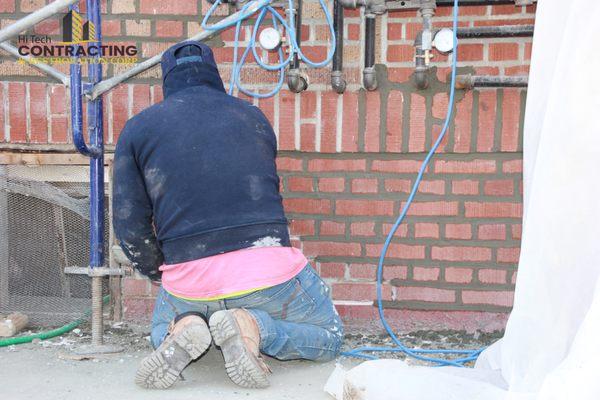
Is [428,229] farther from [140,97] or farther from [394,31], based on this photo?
[140,97]

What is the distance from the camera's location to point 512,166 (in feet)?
9.76

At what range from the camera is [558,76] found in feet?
6.59

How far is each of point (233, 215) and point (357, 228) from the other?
2.46 ft

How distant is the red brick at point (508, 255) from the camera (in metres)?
3.00

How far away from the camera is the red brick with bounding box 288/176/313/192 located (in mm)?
3084

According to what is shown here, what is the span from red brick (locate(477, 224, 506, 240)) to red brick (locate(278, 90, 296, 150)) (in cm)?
90

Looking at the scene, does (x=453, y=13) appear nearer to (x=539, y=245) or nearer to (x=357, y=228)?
(x=357, y=228)

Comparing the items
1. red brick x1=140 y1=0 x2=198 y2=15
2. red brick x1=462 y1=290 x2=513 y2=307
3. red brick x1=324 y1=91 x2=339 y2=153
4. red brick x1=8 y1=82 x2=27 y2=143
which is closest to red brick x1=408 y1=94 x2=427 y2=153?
red brick x1=324 y1=91 x2=339 y2=153

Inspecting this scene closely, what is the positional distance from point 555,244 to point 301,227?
1.32 metres

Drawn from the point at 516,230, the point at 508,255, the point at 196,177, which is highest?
the point at 196,177

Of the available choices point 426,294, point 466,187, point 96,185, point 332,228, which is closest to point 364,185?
point 332,228

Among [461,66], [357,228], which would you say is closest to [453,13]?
[461,66]

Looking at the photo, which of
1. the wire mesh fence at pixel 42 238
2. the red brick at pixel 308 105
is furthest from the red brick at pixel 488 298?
the wire mesh fence at pixel 42 238

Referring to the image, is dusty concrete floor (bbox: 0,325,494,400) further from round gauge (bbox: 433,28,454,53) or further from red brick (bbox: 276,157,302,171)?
round gauge (bbox: 433,28,454,53)
